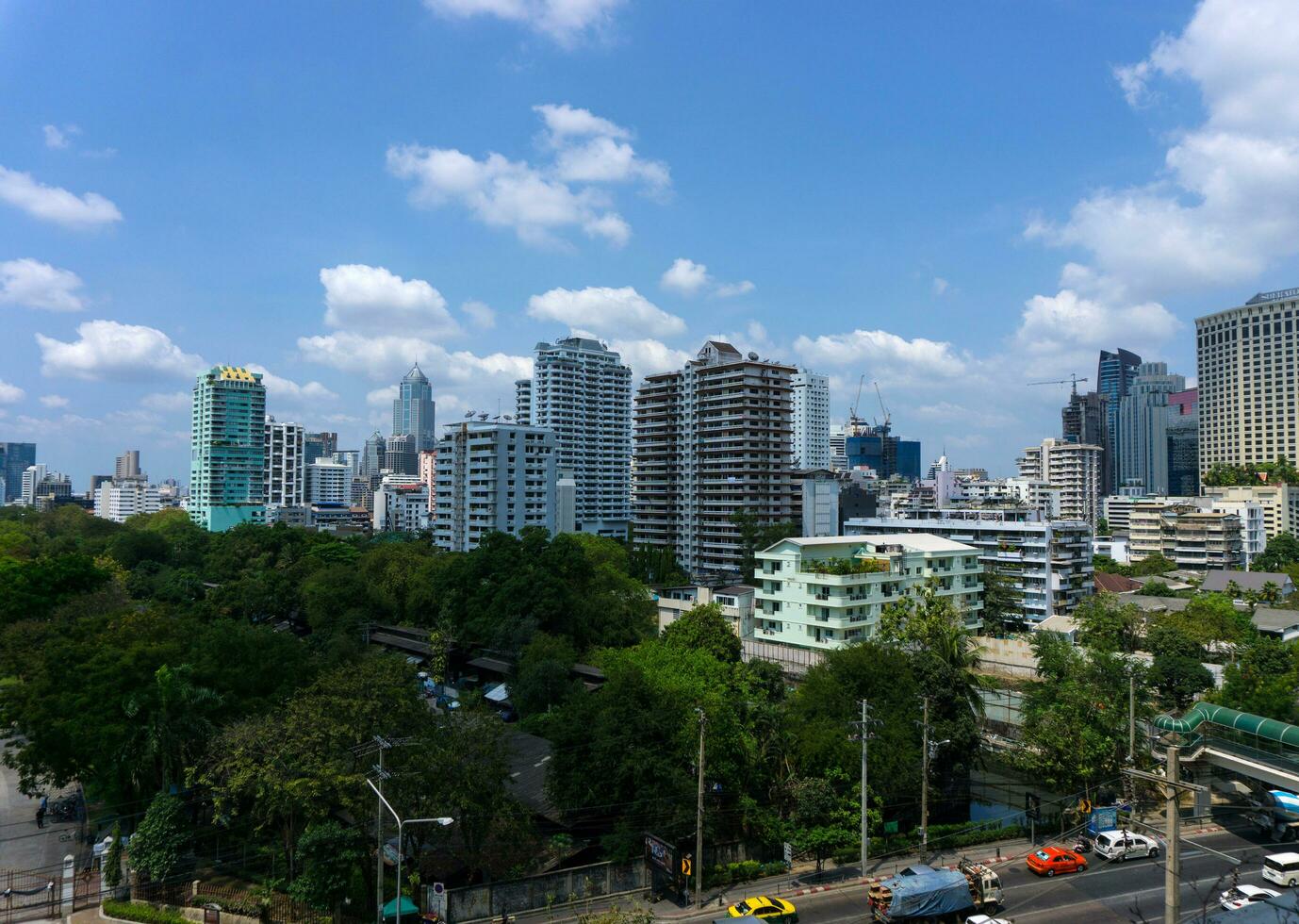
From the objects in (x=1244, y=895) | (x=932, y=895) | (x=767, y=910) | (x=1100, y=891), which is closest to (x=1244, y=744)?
(x=1244, y=895)

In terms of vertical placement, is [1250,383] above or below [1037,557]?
above

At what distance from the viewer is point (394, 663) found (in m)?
30.7

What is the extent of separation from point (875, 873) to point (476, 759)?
48.1 feet

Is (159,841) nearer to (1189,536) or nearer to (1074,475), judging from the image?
(1189,536)

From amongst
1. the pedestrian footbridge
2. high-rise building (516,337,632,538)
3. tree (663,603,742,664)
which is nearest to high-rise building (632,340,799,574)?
high-rise building (516,337,632,538)

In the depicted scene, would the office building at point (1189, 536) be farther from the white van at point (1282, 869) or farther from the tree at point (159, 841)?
the tree at point (159, 841)

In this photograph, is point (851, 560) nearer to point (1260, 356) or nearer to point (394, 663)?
point (394, 663)

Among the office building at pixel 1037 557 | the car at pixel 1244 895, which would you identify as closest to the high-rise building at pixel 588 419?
the office building at pixel 1037 557

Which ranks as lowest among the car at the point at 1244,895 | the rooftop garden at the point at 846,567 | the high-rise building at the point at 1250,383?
the car at the point at 1244,895

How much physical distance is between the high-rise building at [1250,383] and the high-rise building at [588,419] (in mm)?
105692

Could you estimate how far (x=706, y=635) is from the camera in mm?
44375

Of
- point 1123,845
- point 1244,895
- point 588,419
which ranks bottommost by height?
point 1123,845

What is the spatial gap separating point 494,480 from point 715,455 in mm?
26443

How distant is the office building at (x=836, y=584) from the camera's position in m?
51.9
